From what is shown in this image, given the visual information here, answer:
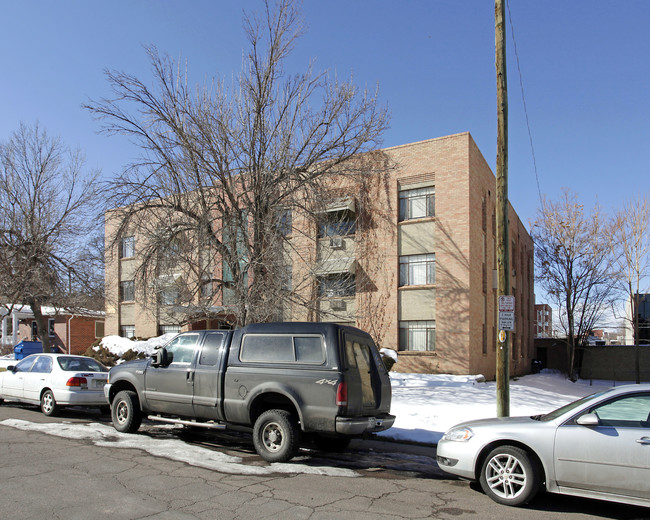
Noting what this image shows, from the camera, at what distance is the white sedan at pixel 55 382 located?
11320mm

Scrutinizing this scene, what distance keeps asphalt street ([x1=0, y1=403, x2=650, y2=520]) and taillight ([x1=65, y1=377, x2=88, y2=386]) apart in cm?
287

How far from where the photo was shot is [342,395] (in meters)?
7.21

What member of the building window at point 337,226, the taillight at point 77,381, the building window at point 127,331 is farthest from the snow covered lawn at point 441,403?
the building window at point 127,331

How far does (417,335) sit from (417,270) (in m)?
2.77

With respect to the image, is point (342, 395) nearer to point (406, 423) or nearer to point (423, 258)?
point (406, 423)

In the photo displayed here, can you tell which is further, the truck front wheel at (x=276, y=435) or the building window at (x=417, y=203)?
the building window at (x=417, y=203)

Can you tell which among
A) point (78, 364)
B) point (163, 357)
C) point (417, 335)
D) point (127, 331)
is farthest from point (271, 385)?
point (127, 331)

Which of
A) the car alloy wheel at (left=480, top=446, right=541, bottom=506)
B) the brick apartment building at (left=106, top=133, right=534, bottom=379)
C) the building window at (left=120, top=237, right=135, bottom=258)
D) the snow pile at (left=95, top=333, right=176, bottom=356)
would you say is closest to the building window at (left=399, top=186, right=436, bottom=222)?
the brick apartment building at (left=106, top=133, right=534, bottom=379)

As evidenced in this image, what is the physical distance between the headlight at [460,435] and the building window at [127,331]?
28.7 metres

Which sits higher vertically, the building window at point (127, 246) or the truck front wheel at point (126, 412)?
the building window at point (127, 246)

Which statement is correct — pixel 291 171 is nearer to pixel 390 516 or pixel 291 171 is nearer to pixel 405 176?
pixel 405 176

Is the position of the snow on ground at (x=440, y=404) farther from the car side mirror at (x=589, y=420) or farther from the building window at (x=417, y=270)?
the car side mirror at (x=589, y=420)

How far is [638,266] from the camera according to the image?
33312 mm

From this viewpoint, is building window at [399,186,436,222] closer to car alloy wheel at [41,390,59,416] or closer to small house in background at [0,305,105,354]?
car alloy wheel at [41,390,59,416]
